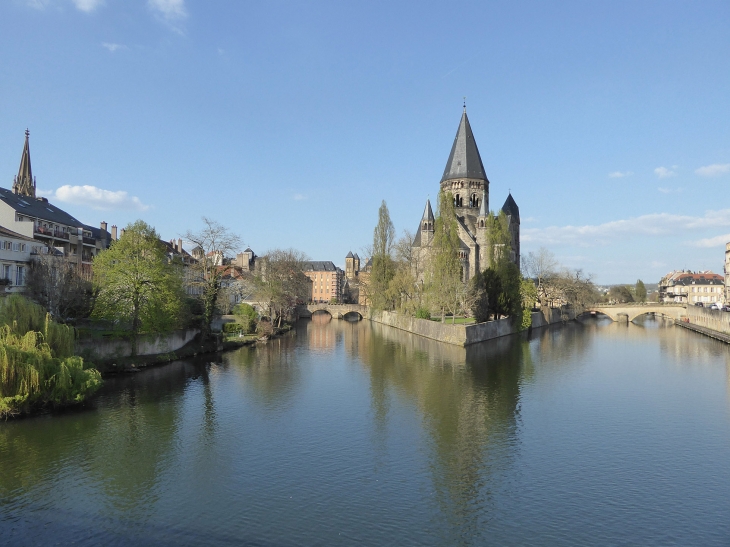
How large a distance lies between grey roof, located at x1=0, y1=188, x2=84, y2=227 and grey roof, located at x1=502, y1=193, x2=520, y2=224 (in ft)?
257

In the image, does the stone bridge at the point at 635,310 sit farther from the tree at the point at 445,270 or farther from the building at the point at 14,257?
the building at the point at 14,257

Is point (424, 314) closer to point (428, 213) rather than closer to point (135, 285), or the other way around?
point (428, 213)

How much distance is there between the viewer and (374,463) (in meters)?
20.1

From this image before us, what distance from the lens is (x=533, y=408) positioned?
29.1m

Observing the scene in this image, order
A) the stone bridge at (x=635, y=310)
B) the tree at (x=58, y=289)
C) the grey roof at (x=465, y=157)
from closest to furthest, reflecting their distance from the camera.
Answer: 1. the tree at (x=58, y=289)
2. the stone bridge at (x=635, y=310)
3. the grey roof at (x=465, y=157)

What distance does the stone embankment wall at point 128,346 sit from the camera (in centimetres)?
3356

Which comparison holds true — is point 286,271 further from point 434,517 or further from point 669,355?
point 434,517

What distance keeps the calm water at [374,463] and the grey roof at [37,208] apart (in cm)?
2125

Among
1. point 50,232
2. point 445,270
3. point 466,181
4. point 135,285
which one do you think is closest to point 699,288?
point 466,181

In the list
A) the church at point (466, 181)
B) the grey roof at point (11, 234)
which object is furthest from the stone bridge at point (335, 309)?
the grey roof at point (11, 234)

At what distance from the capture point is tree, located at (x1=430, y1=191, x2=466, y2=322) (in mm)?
60000

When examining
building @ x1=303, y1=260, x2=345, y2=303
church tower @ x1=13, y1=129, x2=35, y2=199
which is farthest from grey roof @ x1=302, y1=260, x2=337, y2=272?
church tower @ x1=13, y1=129, x2=35, y2=199

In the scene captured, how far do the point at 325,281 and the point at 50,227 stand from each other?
107213 millimetres

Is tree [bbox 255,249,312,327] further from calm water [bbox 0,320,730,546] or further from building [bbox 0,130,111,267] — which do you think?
A: calm water [bbox 0,320,730,546]
